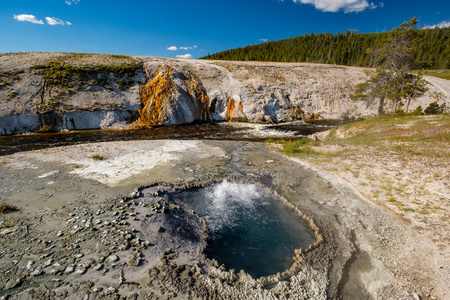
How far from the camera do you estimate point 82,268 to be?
612 cm

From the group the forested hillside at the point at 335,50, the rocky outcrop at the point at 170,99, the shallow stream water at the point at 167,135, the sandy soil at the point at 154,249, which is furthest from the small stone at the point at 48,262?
the forested hillside at the point at 335,50

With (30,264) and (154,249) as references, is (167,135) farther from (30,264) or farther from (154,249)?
(30,264)

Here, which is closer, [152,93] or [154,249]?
[154,249]

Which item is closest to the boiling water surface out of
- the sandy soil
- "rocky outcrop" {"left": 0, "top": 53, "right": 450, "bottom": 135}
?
the sandy soil

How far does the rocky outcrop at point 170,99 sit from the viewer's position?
114 feet

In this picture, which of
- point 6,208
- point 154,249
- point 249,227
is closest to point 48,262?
point 154,249

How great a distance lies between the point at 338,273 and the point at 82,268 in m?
7.71

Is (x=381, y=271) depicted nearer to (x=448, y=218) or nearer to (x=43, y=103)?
(x=448, y=218)

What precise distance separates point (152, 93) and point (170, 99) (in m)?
3.59

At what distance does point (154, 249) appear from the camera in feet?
23.4

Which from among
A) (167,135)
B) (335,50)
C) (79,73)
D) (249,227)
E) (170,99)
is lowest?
(167,135)

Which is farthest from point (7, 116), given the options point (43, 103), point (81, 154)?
point (81, 154)

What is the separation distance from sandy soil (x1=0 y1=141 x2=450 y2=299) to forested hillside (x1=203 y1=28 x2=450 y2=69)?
9692 centimetres

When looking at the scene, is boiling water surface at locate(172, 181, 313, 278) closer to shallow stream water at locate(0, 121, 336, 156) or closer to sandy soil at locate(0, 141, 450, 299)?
sandy soil at locate(0, 141, 450, 299)
